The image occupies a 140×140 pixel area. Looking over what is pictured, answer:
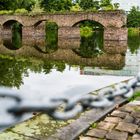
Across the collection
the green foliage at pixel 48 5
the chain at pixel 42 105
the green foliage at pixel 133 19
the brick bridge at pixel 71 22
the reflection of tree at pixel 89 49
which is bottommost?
the reflection of tree at pixel 89 49

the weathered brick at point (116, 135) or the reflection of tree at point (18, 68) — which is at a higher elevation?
the weathered brick at point (116, 135)

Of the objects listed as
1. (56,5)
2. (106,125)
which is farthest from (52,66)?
(56,5)

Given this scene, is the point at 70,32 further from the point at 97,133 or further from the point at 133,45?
the point at 97,133

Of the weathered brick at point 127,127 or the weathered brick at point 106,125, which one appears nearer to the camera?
the weathered brick at point 127,127

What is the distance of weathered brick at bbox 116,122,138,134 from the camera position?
467 centimetres

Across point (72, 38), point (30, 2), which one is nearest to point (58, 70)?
point (72, 38)

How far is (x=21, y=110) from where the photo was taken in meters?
1.35

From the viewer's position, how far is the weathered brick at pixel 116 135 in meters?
4.41

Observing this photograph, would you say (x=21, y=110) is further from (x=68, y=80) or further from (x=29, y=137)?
(x=68, y=80)

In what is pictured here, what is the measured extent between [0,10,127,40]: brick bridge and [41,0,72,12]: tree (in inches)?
429

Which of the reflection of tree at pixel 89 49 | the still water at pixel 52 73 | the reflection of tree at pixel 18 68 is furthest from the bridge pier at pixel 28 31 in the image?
the reflection of tree at pixel 18 68

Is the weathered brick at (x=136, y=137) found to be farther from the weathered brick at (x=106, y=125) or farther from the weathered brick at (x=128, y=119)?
the weathered brick at (x=128, y=119)

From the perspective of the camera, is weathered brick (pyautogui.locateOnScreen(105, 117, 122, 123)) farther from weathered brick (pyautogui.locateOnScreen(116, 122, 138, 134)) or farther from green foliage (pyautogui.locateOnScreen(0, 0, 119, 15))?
green foliage (pyautogui.locateOnScreen(0, 0, 119, 15))

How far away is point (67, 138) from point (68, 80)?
28.3ft
